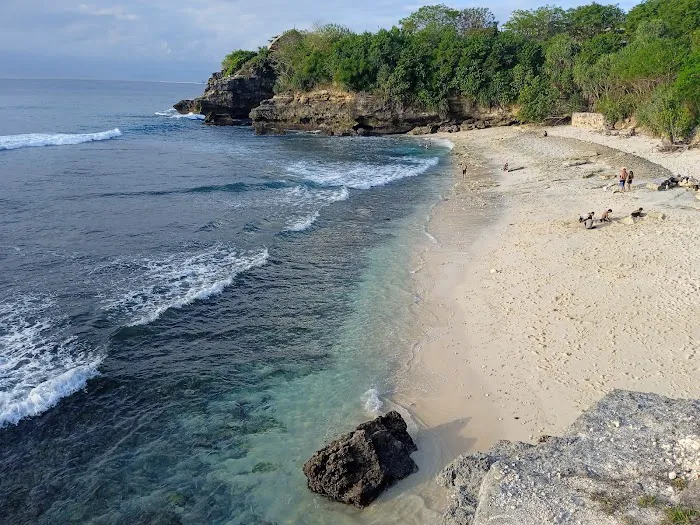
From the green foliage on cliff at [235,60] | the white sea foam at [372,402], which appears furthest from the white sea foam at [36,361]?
the green foliage on cliff at [235,60]

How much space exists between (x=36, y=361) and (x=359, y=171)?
3124cm

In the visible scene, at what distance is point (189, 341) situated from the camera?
14.8 m

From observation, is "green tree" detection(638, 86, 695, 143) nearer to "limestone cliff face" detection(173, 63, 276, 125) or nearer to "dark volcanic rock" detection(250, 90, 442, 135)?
"dark volcanic rock" detection(250, 90, 442, 135)

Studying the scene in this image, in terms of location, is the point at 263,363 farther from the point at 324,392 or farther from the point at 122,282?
the point at 122,282

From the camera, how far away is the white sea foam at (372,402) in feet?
38.8

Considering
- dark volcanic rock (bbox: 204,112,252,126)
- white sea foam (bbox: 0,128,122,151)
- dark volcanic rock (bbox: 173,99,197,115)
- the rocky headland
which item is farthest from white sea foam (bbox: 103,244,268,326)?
dark volcanic rock (bbox: 173,99,197,115)

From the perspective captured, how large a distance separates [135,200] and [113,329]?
1582 centimetres

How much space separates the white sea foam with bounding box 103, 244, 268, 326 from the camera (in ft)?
53.9

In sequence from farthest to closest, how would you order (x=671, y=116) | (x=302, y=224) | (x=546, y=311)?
(x=671, y=116) < (x=302, y=224) < (x=546, y=311)

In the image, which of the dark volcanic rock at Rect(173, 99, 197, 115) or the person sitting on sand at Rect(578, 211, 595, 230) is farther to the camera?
the dark volcanic rock at Rect(173, 99, 197, 115)

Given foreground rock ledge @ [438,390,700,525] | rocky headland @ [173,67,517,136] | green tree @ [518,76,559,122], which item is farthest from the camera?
rocky headland @ [173,67,517,136]

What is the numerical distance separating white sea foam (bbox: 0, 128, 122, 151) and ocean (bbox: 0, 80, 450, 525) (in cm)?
1699

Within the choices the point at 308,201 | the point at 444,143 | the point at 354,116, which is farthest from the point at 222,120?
the point at 308,201

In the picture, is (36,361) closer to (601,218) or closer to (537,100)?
(601,218)
